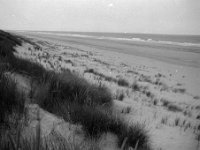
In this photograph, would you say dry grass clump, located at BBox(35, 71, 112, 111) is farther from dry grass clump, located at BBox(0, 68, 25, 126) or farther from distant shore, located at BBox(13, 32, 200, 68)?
distant shore, located at BBox(13, 32, 200, 68)

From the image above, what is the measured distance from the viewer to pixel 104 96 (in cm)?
282

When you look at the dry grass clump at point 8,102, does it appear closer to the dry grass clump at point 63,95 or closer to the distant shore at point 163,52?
the dry grass clump at point 63,95

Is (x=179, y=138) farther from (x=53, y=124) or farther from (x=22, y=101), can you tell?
(x=22, y=101)

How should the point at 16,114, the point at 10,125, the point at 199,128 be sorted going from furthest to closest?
the point at 199,128 → the point at 16,114 → the point at 10,125

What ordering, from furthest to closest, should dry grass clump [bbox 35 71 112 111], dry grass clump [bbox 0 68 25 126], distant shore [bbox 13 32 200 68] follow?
distant shore [bbox 13 32 200 68]
dry grass clump [bbox 35 71 112 111]
dry grass clump [bbox 0 68 25 126]

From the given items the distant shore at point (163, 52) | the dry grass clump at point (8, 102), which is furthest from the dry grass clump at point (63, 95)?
the distant shore at point (163, 52)

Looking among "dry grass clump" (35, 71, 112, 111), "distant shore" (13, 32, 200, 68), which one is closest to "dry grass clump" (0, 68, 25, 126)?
"dry grass clump" (35, 71, 112, 111)

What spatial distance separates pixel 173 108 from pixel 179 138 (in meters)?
1.54

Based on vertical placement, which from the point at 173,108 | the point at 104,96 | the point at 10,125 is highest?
the point at 10,125

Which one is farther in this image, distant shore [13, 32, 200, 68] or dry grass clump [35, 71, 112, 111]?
distant shore [13, 32, 200, 68]

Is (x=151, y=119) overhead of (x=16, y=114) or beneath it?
beneath

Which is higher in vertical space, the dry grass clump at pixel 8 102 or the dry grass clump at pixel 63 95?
the dry grass clump at pixel 8 102

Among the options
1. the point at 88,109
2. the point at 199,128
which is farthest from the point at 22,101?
the point at 199,128

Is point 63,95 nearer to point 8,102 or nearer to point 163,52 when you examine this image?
point 8,102
